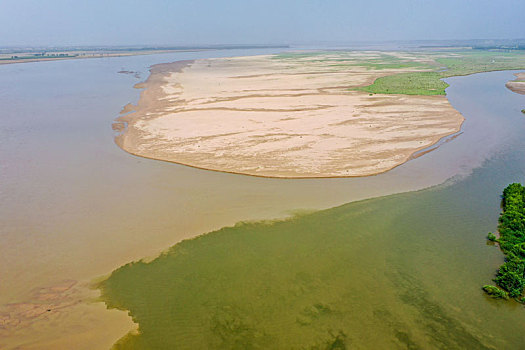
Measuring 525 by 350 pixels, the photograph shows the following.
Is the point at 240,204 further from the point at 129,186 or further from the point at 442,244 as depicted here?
the point at 442,244

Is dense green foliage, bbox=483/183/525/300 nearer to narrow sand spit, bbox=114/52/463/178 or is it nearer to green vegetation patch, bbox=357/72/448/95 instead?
narrow sand spit, bbox=114/52/463/178

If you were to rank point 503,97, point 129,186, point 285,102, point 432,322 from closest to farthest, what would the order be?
point 432,322
point 129,186
point 285,102
point 503,97

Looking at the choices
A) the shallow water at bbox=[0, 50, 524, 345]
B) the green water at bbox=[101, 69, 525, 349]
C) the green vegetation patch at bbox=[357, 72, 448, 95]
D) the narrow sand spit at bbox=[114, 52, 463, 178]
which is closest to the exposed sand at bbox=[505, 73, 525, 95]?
the green vegetation patch at bbox=[357, 72, 448, 95]

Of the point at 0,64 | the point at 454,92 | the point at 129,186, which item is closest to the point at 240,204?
the point at 129,186

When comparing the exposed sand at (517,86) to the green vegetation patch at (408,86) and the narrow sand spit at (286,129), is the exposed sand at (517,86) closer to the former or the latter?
the green vegetation patch at (408,86)

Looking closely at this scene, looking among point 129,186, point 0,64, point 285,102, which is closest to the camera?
point 129,186

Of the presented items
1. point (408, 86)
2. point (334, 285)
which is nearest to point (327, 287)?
point (334, 285)
